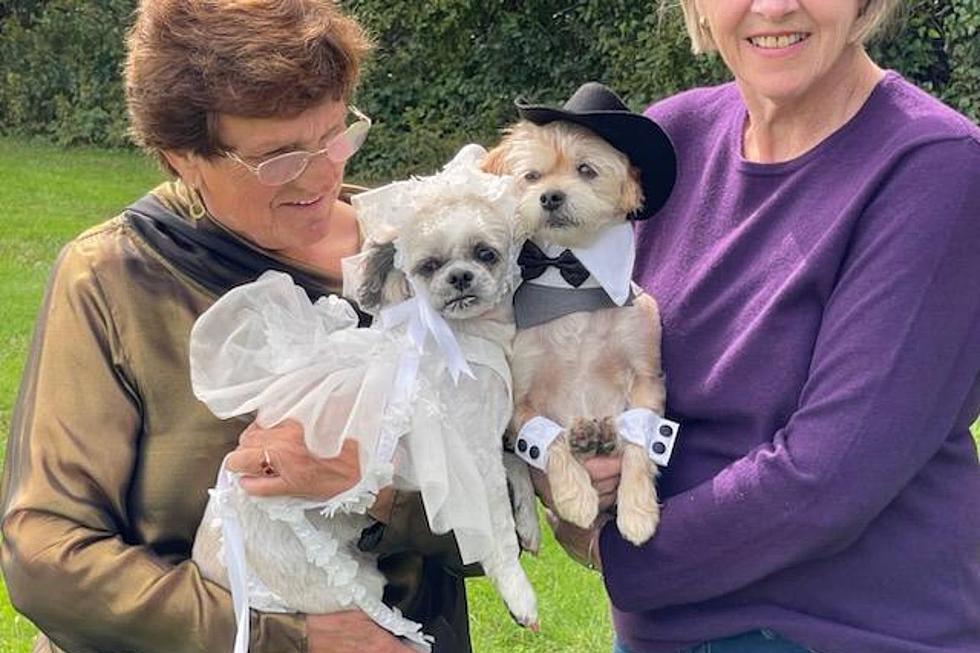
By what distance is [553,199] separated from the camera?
8.55 feet

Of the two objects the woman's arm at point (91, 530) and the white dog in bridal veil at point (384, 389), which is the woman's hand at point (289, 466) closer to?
the white dog in bridal veil at point (384, 389)

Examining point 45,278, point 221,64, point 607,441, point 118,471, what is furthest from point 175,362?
point 45,278

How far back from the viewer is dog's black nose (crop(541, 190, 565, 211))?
8.54 ft

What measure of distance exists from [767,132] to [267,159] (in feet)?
2.80

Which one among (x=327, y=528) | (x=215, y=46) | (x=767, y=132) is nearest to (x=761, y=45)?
(x=767, y=132)

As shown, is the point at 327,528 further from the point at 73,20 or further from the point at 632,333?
the point at 73,20

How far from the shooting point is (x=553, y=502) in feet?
8.46

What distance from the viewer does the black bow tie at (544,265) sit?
8.80 feet

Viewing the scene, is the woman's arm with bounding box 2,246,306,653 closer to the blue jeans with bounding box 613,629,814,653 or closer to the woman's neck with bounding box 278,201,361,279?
the woman's neck with bounding box 278,201,361,279

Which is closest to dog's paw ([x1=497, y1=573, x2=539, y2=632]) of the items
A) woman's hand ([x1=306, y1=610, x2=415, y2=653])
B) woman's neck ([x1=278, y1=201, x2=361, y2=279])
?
woman's hand ([x1=306, y1=610, x2=415, y2=653])

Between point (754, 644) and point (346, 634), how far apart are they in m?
0.71

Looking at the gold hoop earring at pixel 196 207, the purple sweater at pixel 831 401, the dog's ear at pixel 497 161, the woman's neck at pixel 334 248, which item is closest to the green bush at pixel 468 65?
the woman's neck at pixel 334 248

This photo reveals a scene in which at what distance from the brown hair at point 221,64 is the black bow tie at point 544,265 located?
45cm

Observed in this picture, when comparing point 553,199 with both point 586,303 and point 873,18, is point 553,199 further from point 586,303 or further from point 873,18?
point 873,18
